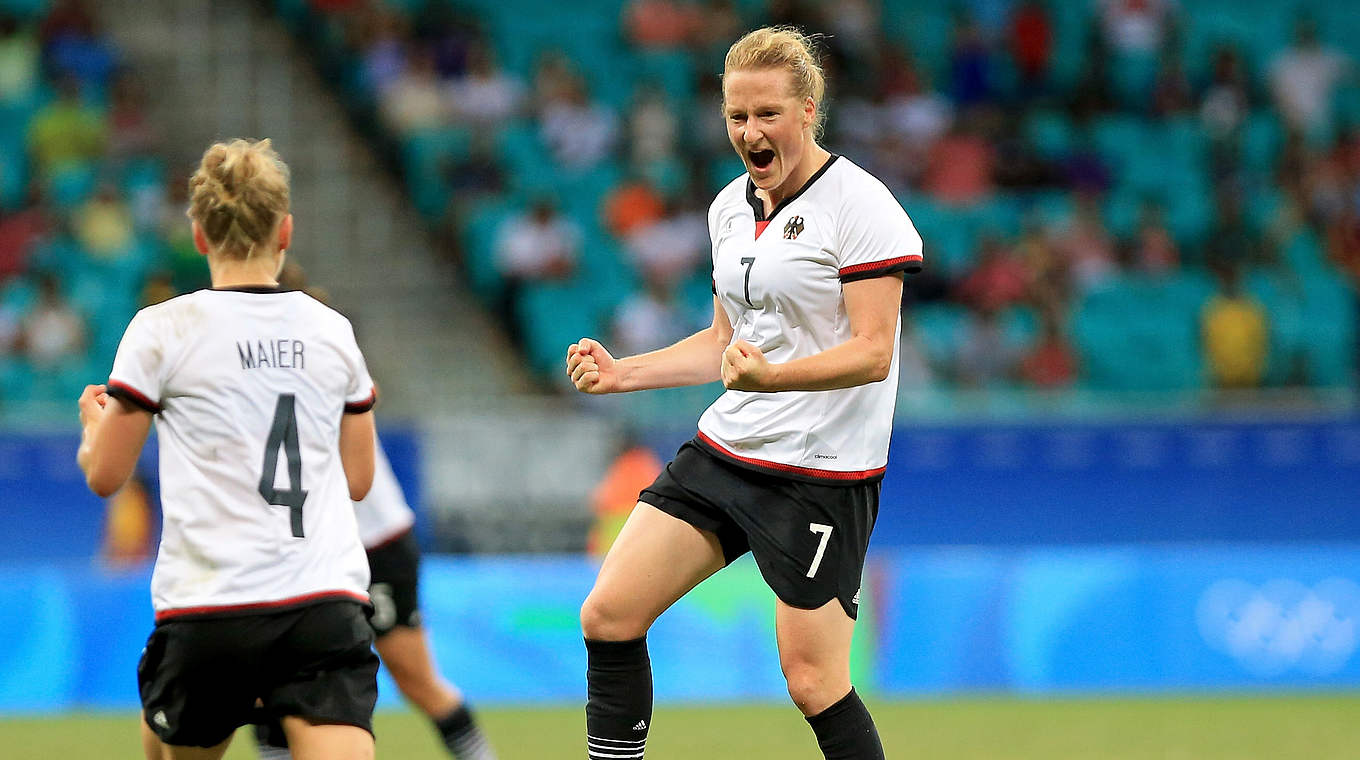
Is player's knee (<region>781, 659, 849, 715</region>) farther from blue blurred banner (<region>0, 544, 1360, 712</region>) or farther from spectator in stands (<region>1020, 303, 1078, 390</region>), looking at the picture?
spectator in stands (<region>1020, 303, 1078, 390</region>)

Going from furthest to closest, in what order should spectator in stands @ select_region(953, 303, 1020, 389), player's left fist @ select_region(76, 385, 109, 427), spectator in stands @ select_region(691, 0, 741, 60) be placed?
spectator in stands @ select_region(691, 0, 741, 60) → spectator in stands @ select_region(953, 303, 1020, 389) → player's left fist @ select_region(76, 385, 109, 427)

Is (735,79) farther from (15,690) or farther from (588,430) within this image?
(588,430)

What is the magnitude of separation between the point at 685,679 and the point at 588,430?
2.49 m

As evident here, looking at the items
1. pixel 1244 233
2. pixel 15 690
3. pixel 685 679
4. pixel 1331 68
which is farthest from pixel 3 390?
pixel 1331 68

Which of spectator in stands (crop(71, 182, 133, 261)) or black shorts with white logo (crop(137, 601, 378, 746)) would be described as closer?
black shorts with white logo (crop(137, 601, 378, 746))

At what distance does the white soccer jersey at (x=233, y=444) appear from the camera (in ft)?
13.1

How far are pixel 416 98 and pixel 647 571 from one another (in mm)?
10883

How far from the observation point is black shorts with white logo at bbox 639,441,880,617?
465cm

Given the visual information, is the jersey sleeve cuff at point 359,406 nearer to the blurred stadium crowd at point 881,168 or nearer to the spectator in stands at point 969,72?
the blurred stadium crowd at point 881,168

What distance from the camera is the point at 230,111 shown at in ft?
52.7

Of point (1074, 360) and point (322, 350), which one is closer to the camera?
point (322, 350)

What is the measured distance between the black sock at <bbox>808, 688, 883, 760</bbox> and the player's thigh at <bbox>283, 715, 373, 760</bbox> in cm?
119

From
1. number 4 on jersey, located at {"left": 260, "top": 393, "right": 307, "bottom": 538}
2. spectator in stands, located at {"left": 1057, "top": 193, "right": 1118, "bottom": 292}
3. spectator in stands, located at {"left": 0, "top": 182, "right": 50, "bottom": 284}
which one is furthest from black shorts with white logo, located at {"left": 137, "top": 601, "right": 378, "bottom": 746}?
spectator in stands, located at {"left": 1057, "top": 193, "right": 1118, "bottom": 292}

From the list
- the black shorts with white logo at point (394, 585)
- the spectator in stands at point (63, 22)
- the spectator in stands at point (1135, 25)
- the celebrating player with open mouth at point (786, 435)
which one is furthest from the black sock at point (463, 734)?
the spectator in stands at point (1135, 25)
